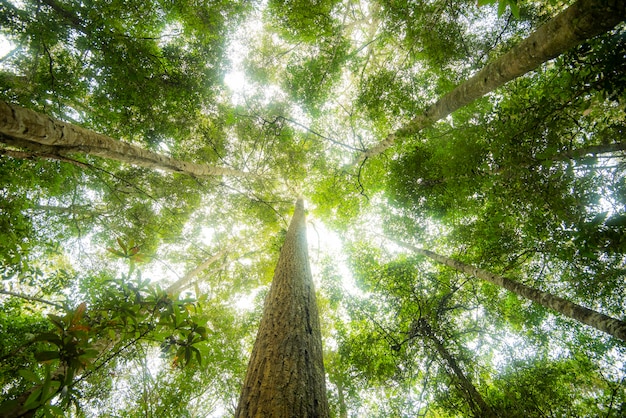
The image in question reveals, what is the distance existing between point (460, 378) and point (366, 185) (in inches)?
234

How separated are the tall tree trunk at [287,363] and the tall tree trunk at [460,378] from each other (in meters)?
4.10

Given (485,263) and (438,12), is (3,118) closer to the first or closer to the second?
(438,12)

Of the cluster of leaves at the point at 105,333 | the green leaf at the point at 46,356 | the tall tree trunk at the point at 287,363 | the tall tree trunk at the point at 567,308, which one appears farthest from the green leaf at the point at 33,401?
the tall tree trunk at the point at 567,308

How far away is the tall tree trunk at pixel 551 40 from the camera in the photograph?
6.34ft

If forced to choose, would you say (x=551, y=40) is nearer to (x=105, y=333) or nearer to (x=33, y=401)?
(x=33, y=401)

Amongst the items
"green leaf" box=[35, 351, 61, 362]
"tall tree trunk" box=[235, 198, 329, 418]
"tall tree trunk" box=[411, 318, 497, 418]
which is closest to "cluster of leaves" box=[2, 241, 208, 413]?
"green leaf" box=[35, 351, 61, 362]

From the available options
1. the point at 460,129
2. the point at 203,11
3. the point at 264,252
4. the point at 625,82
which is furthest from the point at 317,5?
the point at 264,252

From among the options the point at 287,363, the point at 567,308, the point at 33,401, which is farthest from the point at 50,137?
the point at 567,308

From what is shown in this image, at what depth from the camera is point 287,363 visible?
2.04 m

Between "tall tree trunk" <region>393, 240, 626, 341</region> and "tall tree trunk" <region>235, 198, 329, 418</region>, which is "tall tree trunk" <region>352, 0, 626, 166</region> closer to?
"tall tree trunk" <region>393, 240, 626, 341</region>

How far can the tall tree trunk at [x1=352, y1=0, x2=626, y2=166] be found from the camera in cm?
193

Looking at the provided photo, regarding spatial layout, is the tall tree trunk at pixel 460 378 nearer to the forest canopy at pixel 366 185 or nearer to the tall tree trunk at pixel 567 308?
the forest canopy at pixel 366 185

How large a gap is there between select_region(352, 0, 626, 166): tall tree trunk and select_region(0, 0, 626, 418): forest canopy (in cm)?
2

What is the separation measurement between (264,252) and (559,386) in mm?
10378
